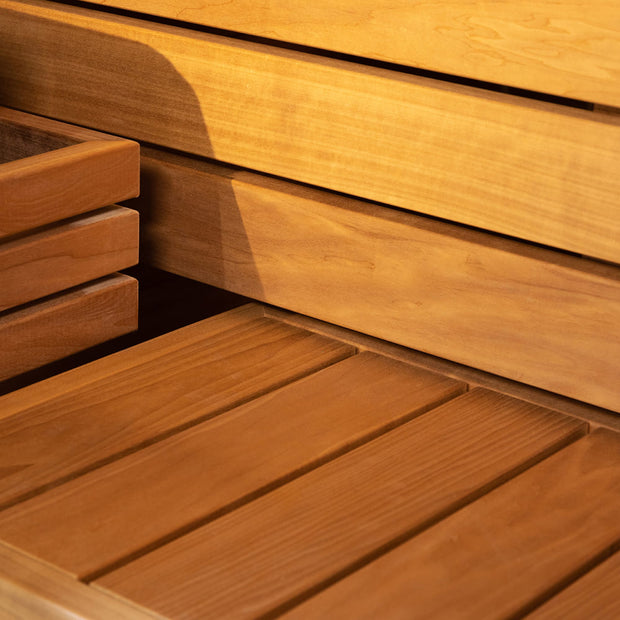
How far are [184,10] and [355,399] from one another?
0.53 meters

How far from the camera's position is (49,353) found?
128 centimetres

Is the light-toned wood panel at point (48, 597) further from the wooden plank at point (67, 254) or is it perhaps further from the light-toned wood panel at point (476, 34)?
the light-toned wood panel at point (476, 34)

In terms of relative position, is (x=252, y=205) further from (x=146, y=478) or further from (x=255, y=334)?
(x=146, y=478)

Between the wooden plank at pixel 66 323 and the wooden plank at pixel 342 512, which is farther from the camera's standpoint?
the wooden plank at pixel 66 323

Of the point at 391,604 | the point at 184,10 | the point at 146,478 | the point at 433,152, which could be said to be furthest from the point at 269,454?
the point at 184,10

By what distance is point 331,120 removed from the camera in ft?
4.17

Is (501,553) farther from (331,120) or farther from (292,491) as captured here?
(331,120)

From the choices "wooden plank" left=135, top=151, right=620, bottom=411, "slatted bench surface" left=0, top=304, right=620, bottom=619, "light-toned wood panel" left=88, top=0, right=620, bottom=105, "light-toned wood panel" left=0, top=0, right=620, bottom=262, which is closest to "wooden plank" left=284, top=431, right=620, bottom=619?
"slatted bench surface" left=0, top=304, right=620, bottom=619

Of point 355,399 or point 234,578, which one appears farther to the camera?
point 355,399

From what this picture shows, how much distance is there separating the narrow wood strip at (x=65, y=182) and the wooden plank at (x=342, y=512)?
420 millimetres

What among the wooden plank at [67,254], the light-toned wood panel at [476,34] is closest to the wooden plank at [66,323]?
the wooden plank at [67,254]

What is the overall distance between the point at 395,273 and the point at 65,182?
38 cm

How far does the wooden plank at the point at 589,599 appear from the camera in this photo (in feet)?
2.88

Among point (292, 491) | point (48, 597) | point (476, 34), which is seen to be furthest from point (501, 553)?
point (476, 34)
